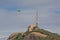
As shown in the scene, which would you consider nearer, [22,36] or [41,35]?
[41,35]

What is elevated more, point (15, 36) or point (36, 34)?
point (36, 34)

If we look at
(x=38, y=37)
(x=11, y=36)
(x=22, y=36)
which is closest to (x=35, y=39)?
(x=38, y=37)

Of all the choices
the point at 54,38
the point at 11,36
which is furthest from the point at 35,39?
the point at 11,36

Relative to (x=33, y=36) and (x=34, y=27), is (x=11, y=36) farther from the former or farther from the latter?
(x=33, y=36)

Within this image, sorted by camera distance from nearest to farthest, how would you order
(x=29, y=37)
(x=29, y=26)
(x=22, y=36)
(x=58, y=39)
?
1. (x=58, y=39)
2. (x=29, y=37)
3. (x=22, y=36)
4. (x=29, y=26)

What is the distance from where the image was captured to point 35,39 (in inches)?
1613

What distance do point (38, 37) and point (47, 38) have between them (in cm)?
151

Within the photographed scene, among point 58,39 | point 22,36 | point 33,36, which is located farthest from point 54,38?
point 22,36

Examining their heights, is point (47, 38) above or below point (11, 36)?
above

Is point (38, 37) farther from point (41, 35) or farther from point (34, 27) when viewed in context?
point (34, 27)

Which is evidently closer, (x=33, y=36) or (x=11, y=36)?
(x=33, y=36)

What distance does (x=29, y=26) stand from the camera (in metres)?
53.9

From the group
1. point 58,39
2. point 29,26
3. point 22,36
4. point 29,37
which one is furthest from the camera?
point 29,26

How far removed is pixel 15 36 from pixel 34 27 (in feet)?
14.8
